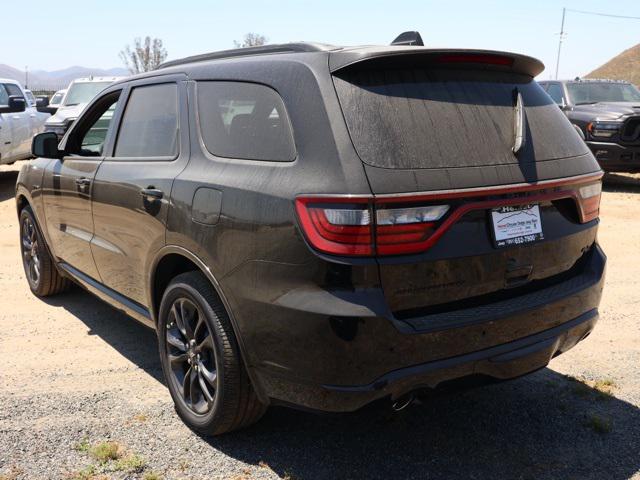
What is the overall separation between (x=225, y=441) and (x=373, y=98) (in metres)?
1.81

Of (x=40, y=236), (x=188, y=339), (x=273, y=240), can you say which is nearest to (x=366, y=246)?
(x=273, y=240)

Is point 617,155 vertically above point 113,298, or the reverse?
point 113,298

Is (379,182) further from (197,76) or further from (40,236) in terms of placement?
(40,236)

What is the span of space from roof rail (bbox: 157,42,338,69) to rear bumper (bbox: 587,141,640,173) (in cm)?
913

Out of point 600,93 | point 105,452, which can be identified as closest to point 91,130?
point 105,452

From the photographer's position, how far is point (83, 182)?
13.9ft

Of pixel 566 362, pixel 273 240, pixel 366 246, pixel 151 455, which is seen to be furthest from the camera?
pixel 566 362

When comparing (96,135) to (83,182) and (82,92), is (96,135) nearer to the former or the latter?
(83,182)

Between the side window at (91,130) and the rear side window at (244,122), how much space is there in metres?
1.28

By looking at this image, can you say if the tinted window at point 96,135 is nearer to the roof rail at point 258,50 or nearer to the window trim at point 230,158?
the roof rail at point 258,50

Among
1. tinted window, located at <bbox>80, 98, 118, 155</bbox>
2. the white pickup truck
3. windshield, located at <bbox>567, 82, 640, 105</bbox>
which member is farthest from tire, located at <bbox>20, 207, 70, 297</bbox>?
windshield, located at <bbox>567, 82, 640, 105</bbox>

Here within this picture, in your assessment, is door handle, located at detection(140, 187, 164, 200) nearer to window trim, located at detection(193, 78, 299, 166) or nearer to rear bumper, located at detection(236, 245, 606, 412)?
window trim, located at detection(193, 78, 299, 166)

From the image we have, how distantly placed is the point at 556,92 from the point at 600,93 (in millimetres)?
869

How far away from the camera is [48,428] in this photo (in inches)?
132
